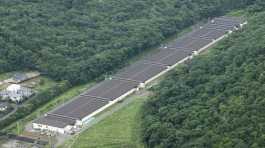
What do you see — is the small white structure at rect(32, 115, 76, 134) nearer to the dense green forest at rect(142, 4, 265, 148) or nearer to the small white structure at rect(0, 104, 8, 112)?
the small white structure at rect(0, 104, 8, 112)

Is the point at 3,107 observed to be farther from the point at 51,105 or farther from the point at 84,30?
the point at 84,30

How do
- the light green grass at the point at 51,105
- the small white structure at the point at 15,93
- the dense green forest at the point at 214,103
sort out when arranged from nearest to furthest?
the dense green forest at the point at 214,103 < the light green grass at the point at 51,105 < the small white structure at the point at 15,93

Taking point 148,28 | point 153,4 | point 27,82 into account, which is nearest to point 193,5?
point 153,4

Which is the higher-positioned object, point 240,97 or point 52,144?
point 240,97

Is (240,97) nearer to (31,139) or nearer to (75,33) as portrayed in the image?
(31,139)

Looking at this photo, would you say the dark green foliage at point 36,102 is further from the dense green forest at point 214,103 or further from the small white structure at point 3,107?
the dense green forest at point 214,103

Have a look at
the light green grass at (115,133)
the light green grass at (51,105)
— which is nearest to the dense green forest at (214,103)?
the light green grass at (115,133)
